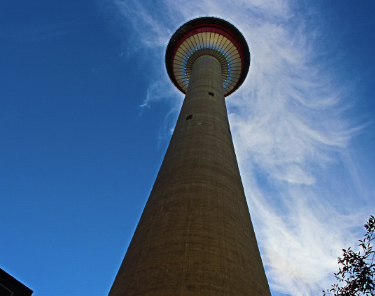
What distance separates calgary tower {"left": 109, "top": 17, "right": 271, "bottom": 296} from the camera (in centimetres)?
681

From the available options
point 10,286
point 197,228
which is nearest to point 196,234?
point 197,228

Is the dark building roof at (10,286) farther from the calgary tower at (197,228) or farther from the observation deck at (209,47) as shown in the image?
the observation deck at (209,47)

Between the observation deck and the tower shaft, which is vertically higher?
the observation deck

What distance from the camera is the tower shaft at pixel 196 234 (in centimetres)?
678

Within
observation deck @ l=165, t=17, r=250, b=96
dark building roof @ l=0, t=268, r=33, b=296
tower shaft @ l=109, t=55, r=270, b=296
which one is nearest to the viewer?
tower shaft @ l=109, t=55, r=270, b=296

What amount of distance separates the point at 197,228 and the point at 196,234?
0.24 meters

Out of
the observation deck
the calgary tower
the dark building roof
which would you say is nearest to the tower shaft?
the calgary tower

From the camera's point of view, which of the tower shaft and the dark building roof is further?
the dark building roof

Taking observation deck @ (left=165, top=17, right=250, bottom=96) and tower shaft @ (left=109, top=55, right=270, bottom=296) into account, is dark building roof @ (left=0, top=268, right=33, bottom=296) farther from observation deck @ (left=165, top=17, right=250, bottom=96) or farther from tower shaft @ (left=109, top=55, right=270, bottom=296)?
observation deck @ (left=165, top=17, right=250, bottom=96)

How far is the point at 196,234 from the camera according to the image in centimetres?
782

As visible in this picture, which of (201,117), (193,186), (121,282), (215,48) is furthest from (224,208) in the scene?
(215,48)

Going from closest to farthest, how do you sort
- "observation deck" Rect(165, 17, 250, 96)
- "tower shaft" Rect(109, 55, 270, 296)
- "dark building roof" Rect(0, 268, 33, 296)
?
"tower shaft" Rect(109, 55, 270, 296) → "dark building roof" Rect(0, 268, 33, 296) → "observation deck" Rect(165, 17, 250, 96)

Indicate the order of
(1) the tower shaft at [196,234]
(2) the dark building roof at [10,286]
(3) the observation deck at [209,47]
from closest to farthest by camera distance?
(1) the tower shaft at [196,234] → (2) the dark building roof at [10,286] → (3) the observation deck at [209,47]

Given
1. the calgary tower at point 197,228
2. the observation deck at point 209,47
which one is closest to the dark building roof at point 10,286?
the calgary tower at point 197,228
